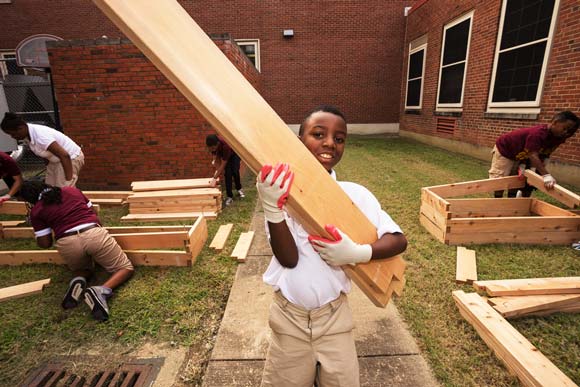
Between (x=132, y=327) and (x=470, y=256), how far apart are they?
4004 millimetres

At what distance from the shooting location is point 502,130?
9.41 meters

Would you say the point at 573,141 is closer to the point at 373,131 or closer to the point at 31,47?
the point at 373,131

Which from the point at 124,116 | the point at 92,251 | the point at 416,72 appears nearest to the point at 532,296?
the point at 92,251

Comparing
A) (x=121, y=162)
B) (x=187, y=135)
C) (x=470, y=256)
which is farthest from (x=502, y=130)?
(x=121, y=162)

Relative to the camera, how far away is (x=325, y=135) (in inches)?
58.2

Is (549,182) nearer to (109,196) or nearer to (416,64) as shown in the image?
(109,196)

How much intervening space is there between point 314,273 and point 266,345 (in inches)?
58.8

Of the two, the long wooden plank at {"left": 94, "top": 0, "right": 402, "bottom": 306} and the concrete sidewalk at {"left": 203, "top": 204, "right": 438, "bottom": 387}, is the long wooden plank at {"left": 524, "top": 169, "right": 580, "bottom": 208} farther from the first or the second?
the long wooden plank at {"left": 94, "top": 0, "right": 402, "bottom": 306}

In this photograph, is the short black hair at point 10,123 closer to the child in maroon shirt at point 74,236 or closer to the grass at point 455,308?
the child in maroon shirt at point 74,236

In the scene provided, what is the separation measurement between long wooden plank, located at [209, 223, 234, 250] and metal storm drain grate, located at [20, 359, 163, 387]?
82.1 inches

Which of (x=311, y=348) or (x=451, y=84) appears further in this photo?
(x=451, y=84)

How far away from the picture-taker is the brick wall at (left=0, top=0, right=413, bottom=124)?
17.0 meters

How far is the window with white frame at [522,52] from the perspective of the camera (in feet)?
25.9

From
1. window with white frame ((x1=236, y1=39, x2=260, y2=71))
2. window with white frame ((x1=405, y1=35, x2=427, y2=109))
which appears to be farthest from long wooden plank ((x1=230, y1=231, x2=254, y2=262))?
window with white frame ((x1=236, y1=39, x2=260, y2=71))
